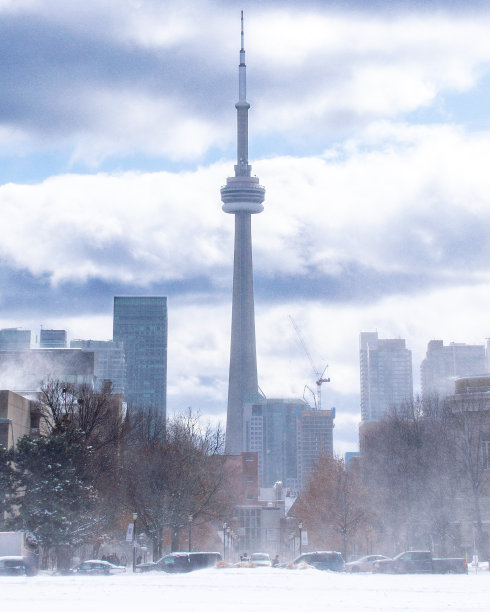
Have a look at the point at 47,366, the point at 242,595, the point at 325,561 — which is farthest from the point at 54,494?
the point at 47,366

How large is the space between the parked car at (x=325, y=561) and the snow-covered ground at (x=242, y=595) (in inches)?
661

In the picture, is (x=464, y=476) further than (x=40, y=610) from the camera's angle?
Yes

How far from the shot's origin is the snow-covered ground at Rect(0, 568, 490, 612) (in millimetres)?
32844

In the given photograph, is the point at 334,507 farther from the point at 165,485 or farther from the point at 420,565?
the point at 420,565

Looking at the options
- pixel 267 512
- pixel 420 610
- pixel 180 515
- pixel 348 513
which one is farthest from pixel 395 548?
pixel 267 512

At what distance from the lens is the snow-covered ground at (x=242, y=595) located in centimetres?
3284

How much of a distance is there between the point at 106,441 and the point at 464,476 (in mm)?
31746

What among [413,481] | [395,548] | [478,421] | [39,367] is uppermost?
[39,367]

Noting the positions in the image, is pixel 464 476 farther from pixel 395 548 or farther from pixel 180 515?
pixel 180 515

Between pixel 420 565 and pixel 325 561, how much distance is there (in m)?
7.44

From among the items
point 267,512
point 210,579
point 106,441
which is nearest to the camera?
point 210,579

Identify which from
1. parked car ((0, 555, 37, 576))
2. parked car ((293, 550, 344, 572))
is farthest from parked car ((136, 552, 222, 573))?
parked car ((0, 555, 37, 576))

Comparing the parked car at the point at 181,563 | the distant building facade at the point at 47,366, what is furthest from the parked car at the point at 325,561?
the distant building facade at the point at 47,366

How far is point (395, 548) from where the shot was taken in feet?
323
